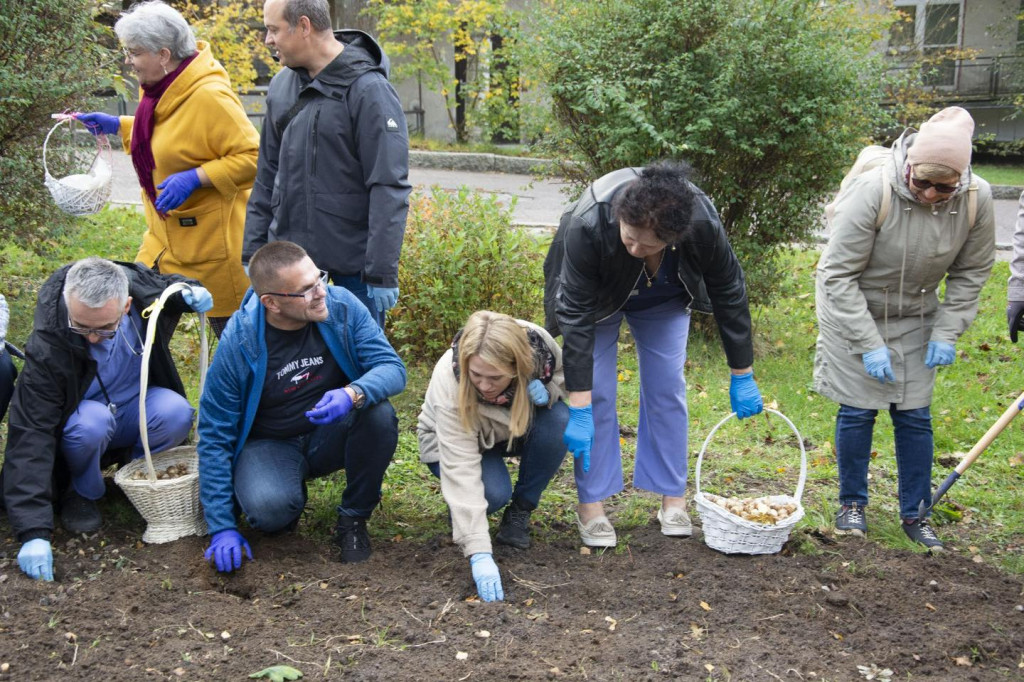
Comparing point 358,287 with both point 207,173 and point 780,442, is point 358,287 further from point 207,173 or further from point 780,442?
point 780,442

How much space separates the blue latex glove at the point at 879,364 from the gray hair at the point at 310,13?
2.45 m

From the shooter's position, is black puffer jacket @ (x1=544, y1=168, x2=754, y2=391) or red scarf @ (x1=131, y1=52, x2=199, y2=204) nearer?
black puffer jacket @ (x1=544, y1=168, x2=754, y2=391)

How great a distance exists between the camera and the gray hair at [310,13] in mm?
3879

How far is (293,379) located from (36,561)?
1075 millimetres

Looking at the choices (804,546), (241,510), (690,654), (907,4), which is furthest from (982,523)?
(907,4)

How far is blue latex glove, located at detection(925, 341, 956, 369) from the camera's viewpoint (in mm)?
3730

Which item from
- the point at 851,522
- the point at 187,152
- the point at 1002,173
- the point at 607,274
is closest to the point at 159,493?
the point at 187,152

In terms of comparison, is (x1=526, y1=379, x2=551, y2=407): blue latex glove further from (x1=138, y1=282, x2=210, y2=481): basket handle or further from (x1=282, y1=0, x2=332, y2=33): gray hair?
(x1=282, y1=0, x2=332, y2=33): gray hair

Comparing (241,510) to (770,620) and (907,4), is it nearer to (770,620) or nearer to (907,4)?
(770,620)

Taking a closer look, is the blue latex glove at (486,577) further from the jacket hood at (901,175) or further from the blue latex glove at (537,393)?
the jacket hood at (901,175)

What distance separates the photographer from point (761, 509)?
3.85 metres

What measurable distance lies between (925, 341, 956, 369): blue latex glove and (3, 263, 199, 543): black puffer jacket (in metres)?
3.20

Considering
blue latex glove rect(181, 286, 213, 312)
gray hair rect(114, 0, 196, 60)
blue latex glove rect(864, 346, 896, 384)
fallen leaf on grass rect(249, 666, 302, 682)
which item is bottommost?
fallen leaf on grass rect(249, 666, 302, 682)

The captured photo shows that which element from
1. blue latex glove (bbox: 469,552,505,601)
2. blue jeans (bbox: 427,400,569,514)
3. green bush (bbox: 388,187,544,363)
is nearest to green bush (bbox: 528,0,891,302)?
green bush (bbox: 388,187,544,363)
